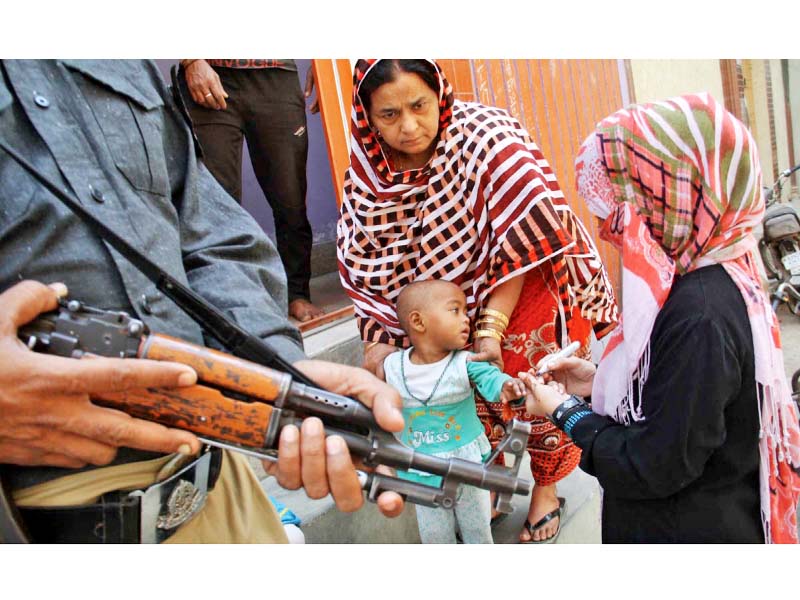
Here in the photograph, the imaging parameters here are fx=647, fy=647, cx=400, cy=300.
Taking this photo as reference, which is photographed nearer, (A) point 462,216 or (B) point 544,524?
(A) point 462,216

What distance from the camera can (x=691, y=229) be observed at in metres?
1.29

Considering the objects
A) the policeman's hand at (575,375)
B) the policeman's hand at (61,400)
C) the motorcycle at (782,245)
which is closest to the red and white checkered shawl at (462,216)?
the policeman's hand at (575,375)

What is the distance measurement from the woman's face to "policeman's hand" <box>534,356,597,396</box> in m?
0.65

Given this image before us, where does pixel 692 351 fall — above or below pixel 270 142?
below

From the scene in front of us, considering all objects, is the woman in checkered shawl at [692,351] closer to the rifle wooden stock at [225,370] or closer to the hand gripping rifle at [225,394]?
the hand gripping rifle at [225,394]

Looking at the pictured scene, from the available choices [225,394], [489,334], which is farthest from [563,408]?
[225,394]

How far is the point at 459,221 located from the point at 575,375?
0.48 m

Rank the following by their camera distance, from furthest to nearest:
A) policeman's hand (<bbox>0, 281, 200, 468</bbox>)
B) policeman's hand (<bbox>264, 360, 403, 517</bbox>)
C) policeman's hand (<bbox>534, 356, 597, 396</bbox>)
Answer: policeman's hand (<bbox>534, 356, 597, 396</bbox>)
policeman's hand (<bbox>264, 360, 403, 517</bbox>)
policeman's hand (<bbox>0, 281, 200, 468</bbox>)

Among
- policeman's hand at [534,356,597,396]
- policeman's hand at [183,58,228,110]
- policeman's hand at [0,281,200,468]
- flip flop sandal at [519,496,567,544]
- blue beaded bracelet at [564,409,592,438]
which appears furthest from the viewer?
policeman's hand at [183,58,228,110]

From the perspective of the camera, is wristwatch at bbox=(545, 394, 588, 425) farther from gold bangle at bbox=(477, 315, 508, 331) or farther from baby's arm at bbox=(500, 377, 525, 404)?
gold bangle at bbox=(477, 315, 508, 331)

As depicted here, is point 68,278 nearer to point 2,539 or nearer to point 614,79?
point 2,539

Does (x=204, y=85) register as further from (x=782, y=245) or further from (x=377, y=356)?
(x=782, y=245)

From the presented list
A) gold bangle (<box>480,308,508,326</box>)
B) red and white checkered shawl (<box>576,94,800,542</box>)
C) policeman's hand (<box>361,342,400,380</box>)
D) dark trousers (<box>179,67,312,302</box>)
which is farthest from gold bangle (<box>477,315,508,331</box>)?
dark trousers (<box>179,67,312,302</box>)

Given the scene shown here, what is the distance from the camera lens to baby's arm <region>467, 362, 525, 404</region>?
1469mm
